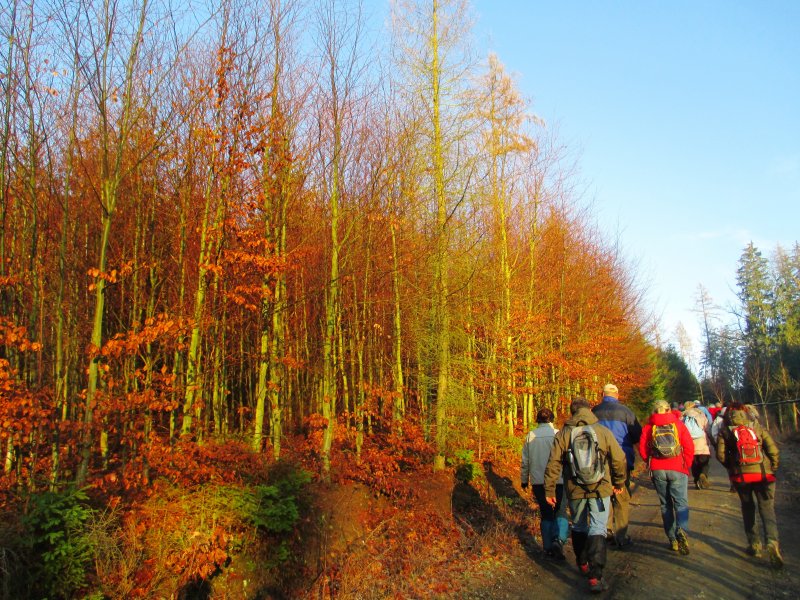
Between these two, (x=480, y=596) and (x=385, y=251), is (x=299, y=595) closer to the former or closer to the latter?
(x=480, y=596)

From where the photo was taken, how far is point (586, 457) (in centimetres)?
611

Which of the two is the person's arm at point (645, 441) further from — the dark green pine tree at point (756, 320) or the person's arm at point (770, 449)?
the dark green pine tree at point (756, 320)

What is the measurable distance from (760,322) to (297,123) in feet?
178

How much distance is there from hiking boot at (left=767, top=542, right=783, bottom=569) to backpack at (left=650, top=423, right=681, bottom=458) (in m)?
1.31

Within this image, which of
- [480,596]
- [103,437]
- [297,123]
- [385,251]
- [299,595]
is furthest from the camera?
[385,251]

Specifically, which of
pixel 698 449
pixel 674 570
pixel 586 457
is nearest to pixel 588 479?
pixel 586 457

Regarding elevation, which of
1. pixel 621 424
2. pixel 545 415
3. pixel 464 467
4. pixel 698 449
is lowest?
pixel 464 467

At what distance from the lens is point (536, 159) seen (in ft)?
58.9

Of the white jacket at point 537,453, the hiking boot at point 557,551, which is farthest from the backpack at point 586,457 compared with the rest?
the hiking boot at point 557,551

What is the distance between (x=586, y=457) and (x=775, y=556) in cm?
259

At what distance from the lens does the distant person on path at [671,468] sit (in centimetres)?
725

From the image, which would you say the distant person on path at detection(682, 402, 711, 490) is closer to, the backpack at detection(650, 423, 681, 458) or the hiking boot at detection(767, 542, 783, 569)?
the backpack at detection(650, 423, 681, 458)

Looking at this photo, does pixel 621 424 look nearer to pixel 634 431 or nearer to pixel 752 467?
pixel 634 431

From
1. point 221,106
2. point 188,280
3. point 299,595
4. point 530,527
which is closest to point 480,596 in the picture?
point 299,595
